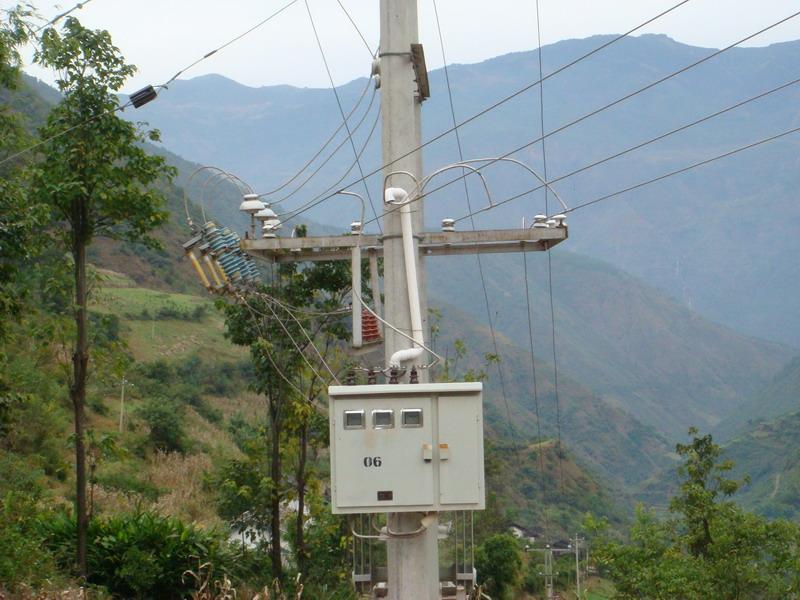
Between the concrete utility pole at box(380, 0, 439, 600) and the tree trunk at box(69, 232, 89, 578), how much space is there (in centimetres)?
430

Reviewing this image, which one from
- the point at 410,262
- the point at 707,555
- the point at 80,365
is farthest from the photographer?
the point at 707,555

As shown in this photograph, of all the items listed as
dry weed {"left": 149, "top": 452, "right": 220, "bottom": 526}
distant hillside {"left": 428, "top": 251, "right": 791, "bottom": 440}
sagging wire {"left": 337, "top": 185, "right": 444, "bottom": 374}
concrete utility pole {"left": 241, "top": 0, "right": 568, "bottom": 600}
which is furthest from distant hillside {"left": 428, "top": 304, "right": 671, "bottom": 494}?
sagging wire {"left": 337, "top": 185, "right": 444, "bottom": 374}

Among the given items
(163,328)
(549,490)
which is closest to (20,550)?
(163,328)

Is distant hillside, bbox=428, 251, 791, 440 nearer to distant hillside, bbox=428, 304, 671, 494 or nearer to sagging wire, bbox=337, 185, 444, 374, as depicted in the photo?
distant hillside, bbox=428, 304, 671, 494

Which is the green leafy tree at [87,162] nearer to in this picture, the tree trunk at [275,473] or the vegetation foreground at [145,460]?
the vegetation foreground at [145,460]

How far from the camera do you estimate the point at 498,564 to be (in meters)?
36.3

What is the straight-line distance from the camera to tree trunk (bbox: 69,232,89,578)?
14.4 metres

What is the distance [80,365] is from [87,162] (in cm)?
233

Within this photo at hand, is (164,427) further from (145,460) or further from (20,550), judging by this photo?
(20,550)

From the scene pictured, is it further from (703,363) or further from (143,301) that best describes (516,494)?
(703,363)

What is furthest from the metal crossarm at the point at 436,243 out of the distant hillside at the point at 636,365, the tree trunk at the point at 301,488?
the distant hillside at the point at 636,365

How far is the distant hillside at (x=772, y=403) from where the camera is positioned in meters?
136

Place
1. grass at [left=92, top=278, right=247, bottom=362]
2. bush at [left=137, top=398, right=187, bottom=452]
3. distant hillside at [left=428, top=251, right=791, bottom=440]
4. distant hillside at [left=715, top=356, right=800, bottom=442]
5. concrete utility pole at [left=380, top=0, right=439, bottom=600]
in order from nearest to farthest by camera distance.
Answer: concrete utility pole at [left=380, top=0, right=439, bottom=600] < bush at [left=137, top=398, right=187, bottom=452] < grass at [left=92, top=278, right=247, bottom=362] < distant hillside at [left=715, top=356, right=800, bottom=442] < distant hillside at [left=428, top=251, right=791, bottom=440]

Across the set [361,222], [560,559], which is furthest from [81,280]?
[560,559]
